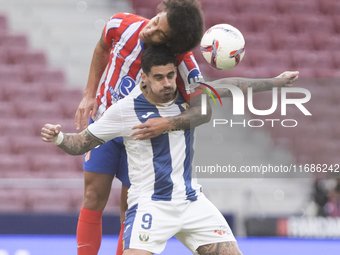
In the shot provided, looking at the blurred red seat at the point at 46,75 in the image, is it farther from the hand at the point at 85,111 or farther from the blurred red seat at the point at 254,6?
the hand at the point at 85,111

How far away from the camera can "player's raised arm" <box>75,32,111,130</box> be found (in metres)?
3.21

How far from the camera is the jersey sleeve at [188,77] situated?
112 inches

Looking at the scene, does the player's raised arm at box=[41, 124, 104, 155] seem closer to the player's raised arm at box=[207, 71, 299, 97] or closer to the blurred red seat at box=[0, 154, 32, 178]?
the player's raised arm at box=[207, 71, 299, 97]

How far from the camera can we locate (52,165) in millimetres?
6445

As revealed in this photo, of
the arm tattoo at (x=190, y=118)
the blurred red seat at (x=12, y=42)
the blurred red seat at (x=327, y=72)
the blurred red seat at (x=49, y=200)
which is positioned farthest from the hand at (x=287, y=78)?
the blurred red seat at (x=12, y=42)

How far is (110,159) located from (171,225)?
693 millimetres

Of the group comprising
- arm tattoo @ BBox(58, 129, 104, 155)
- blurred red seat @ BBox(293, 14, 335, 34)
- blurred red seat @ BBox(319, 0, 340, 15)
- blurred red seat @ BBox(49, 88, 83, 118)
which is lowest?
blurred red seat @ BBox(49, 88, 83, 118)

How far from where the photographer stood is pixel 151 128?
274 cm

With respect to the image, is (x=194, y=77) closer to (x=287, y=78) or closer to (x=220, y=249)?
(x=287, y=78)

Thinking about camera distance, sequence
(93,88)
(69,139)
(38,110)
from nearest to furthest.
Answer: (69,139) < (93,88) < (38,110)

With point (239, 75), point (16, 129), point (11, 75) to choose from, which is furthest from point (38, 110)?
point (239, 75)

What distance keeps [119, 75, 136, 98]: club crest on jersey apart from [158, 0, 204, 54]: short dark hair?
45 cm

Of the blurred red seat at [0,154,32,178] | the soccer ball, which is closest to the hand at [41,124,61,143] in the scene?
the soccer ball

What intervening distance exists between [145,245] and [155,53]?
108 centimetres
